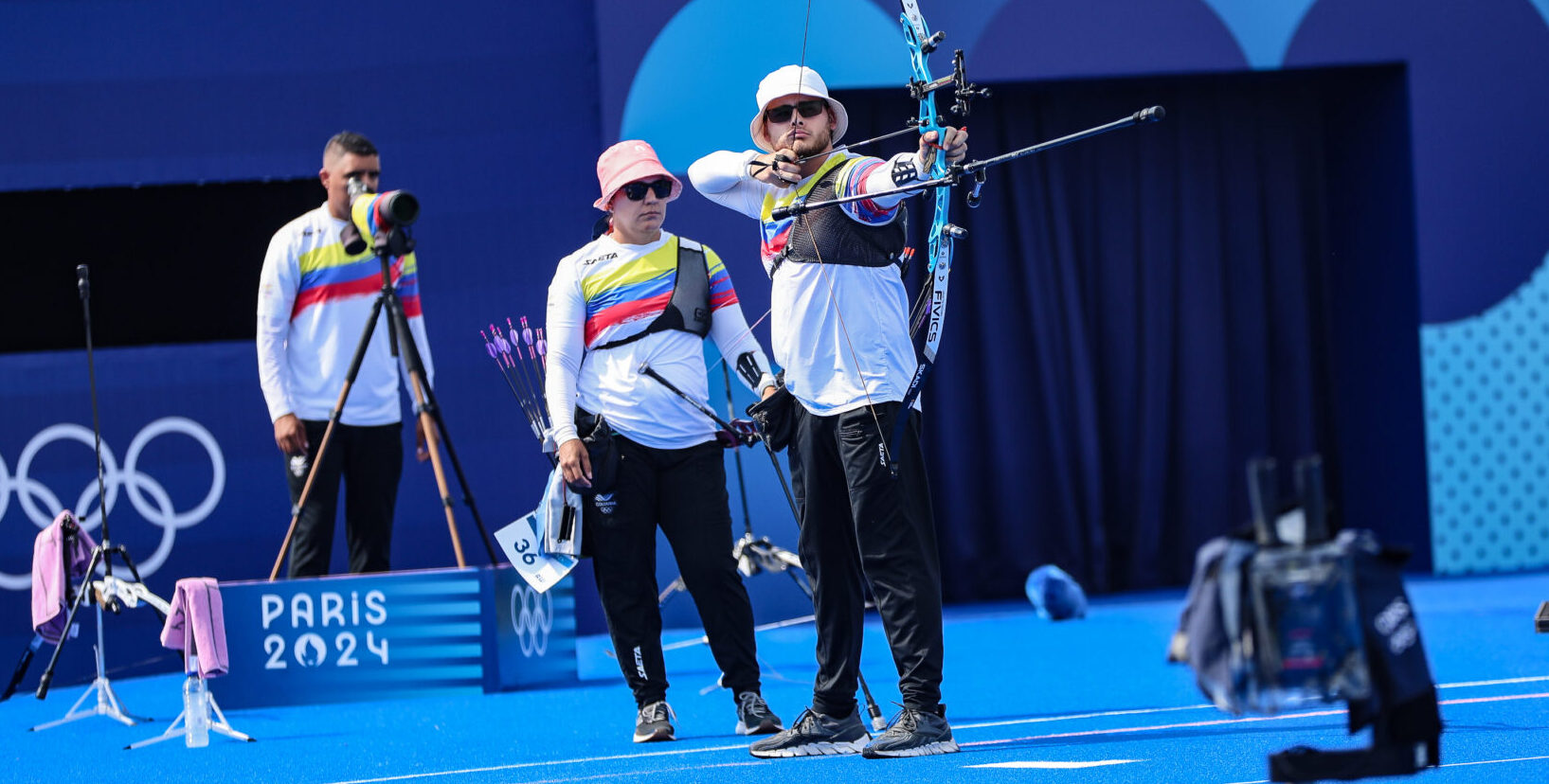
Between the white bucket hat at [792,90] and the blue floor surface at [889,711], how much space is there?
1.35m

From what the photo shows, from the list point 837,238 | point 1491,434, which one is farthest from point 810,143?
point 1491,434

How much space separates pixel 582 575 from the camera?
6.26 meters

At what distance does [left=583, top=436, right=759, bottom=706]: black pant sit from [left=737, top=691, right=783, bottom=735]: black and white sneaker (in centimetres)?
3

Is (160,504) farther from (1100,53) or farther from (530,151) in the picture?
(1100,53)

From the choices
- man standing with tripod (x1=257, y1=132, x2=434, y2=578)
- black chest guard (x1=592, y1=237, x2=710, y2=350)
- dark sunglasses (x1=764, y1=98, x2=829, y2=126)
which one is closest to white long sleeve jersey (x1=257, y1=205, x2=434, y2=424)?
man standing with tripod (x1=257, y1=132, x2=434, y2=578)

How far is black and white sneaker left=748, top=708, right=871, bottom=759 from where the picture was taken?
327cm

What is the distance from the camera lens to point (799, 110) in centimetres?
325

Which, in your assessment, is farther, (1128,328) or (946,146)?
(1128,328)

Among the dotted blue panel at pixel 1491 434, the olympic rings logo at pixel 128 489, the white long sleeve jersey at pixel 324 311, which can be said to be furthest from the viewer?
the dotted blue panel at pixel 1491 434

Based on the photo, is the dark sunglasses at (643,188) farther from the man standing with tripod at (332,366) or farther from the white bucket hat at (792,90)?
the man standing with tripod at (332,366)

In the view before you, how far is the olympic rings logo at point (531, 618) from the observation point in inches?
186

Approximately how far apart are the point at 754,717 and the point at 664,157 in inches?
120

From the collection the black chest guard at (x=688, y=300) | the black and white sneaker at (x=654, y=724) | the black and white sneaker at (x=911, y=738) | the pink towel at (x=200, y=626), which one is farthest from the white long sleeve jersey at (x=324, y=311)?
the black and white sneaker at (x=911, y=738)

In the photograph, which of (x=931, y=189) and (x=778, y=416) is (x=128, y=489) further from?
(x=931, y=189)
